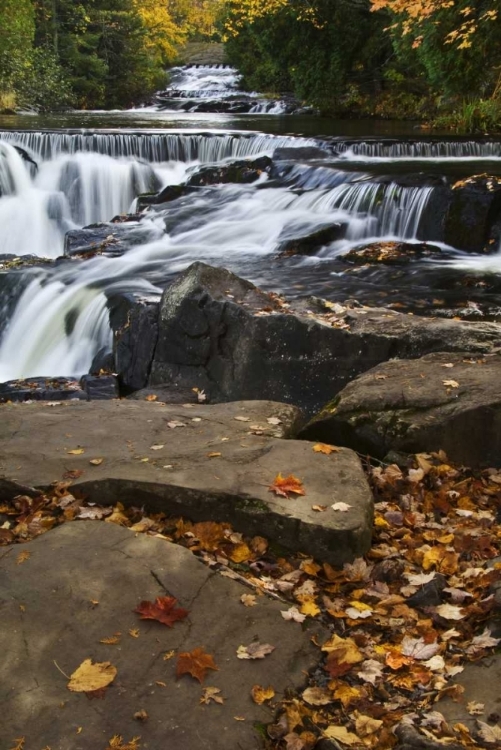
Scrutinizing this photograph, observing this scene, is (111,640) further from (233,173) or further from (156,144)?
(156,144)

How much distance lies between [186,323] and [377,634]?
15.7 ft

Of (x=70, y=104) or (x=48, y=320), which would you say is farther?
(x=70, y=104)

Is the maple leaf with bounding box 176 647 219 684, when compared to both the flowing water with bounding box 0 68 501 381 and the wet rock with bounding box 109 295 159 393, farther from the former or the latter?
the flowing water with bounding box 0 68 501 381

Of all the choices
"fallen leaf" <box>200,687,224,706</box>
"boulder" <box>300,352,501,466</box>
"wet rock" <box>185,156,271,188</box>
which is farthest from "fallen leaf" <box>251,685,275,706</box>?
"wet rock" <box>185,156,271,188</box>

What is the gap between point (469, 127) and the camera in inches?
779

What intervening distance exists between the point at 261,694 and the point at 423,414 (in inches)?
102

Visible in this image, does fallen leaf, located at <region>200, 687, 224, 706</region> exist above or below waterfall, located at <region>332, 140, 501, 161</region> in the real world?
below

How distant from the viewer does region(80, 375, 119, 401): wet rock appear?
7848 millimetres

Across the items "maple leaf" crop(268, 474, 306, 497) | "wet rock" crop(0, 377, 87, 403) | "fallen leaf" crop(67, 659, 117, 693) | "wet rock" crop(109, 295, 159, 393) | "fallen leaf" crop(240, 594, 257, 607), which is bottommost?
"wet rock" crop(0, 377, 87, 403)

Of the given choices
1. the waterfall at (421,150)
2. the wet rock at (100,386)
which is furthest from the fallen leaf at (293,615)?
the waterfall at (421,150)

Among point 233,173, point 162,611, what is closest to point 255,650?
point 162,611

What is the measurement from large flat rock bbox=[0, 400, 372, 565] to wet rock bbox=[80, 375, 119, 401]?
2505 mm

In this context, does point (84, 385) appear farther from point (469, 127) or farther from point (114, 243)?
point (469, 127)

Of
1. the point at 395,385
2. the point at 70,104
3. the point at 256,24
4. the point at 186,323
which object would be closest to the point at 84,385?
the point at 186,323
